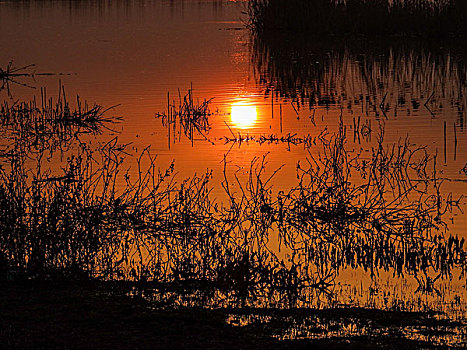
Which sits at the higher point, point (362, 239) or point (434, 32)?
point (434, 32)

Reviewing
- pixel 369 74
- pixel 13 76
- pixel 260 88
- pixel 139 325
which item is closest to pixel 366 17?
pixel 369 74

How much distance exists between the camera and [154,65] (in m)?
22.9

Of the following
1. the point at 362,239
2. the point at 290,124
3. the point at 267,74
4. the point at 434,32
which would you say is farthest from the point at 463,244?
the point at 434,32

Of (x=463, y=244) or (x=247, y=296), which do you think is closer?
(x=247, y=296)

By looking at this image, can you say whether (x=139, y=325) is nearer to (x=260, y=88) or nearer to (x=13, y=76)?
(x=260, y=88)

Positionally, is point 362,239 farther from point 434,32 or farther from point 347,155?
point 434,32

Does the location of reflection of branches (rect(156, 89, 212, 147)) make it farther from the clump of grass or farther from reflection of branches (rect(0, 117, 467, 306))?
the clump of grass

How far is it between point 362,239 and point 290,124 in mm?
6339

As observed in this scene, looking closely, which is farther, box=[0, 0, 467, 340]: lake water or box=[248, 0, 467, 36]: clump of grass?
box=[248, 0, 467, 36]: clump of grass

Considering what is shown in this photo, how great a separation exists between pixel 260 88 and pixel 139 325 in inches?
514

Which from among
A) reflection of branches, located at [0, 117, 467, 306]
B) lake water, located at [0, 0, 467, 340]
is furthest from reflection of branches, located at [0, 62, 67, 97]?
reflection of branches, located at [0, 117, 467, 306]

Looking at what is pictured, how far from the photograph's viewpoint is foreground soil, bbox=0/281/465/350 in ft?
16.6

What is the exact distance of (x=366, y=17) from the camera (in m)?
29.7

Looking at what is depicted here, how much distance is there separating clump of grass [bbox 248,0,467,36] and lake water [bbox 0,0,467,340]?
3.07ft
